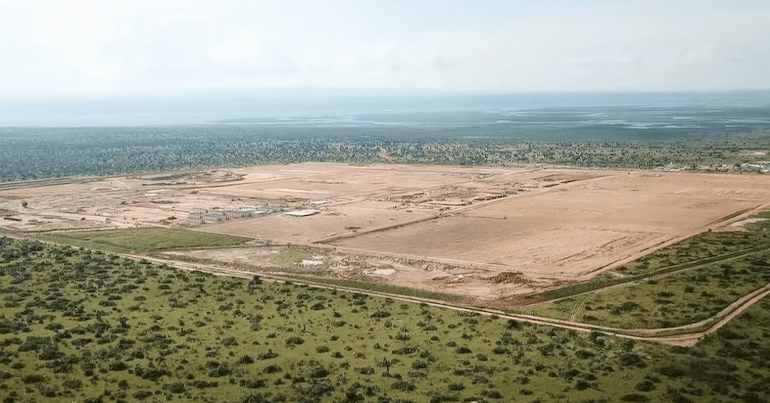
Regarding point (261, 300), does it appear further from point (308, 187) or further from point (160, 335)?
point (308, 187)

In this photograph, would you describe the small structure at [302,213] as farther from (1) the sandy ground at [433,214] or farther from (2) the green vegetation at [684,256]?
(2) the green vegetation at [684,256]

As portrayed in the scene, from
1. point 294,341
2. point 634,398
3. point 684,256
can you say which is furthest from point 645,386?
point 684,256

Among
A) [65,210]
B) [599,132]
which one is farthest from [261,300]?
[599,132]

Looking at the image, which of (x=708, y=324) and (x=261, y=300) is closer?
(x=708, y=324)

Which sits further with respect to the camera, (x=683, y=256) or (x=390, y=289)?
(x=683, y=256)

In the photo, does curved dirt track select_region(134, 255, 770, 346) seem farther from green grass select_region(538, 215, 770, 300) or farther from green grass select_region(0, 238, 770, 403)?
green grass select_region(538, 215, 770, 300)

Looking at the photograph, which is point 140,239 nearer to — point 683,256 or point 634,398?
point 683,256

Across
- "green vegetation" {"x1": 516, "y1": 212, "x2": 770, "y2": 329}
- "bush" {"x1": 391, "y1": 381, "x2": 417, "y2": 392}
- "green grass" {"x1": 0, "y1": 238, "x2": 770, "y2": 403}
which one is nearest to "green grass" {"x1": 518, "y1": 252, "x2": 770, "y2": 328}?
"green vegetation" {"x1": 516, "y1": 212, "x2": 770, "y2": 329}
